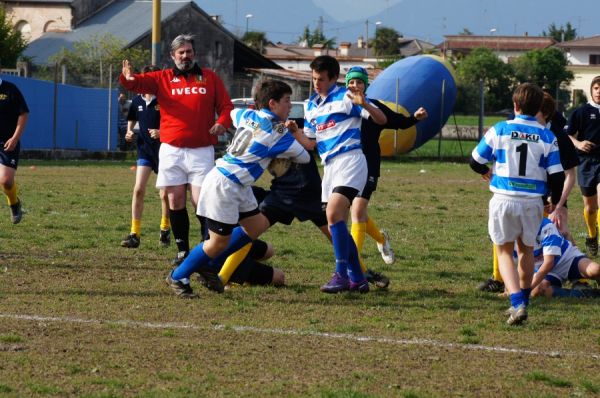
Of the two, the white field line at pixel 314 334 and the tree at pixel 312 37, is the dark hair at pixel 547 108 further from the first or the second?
the tree at pixel 312 37

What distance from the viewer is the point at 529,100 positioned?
26.3ft

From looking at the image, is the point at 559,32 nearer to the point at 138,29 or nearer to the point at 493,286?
the point at 138,29

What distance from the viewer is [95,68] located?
122ft

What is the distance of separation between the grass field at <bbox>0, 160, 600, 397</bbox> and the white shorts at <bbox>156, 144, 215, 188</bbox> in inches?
33.7

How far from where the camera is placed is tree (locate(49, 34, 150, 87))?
117ft

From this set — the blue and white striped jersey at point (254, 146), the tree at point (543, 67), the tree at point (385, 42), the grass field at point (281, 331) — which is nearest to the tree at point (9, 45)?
the grass field at point (281, 331)

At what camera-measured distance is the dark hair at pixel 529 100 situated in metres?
8.03

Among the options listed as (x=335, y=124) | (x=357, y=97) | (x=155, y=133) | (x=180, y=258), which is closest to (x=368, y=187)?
(x=335, y=124)

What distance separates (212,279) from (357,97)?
6.14 feet

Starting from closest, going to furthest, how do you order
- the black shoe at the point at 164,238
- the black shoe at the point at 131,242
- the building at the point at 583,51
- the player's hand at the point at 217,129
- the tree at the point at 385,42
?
the player's hand at the point at 217,129, the black shoe at the point at 131,242, the black shoe at the point at 164,238, the tree at the point at 385,42, the building at the point at 583,51

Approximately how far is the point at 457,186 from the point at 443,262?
11.7 meters

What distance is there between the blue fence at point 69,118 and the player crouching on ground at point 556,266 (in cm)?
2220

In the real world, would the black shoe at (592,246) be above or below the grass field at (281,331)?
above

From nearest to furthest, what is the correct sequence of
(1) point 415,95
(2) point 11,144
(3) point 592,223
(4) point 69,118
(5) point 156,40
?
1. (2) point 11,144
2. (3) point 592,223
3. (5) point 156,40
4. (4) point 69,118
5. (1) point 415,95
